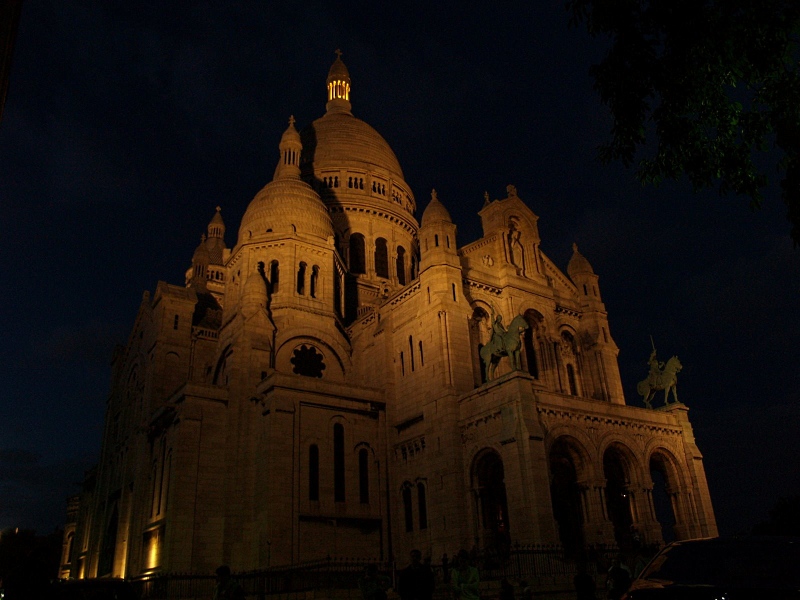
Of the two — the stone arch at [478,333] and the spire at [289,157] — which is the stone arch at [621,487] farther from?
the spire at [289,157]

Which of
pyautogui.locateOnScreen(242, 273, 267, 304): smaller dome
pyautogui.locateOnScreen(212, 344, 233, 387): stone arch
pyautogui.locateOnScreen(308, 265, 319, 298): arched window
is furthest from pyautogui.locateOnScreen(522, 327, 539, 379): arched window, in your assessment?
pyautogui.locateOnScreen(212, 344, 233, 387): stone arch

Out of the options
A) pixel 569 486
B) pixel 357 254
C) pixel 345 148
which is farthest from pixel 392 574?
pixel 345 148

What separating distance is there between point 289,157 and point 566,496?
108ft

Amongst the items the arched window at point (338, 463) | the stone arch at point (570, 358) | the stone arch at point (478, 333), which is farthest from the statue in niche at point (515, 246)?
the arched window at point (338, 463)

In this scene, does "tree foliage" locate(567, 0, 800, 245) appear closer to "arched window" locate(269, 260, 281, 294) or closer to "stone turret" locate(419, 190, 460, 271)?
"stone turret" locate(419, 190, 460, 271)

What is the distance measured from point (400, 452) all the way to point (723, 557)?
98.1 feet

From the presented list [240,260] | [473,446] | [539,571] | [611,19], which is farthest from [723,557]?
[240,260]

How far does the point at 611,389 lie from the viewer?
134 feet

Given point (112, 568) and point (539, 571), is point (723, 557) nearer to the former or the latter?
point (539, 571)

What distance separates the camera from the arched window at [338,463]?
35.2 m

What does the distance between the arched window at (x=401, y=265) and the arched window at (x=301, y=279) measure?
13914mm

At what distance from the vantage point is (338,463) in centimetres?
3594

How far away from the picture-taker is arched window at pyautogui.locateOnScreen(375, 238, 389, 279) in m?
56.3

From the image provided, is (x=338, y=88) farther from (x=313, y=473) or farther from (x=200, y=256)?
(x=313, y=473)
